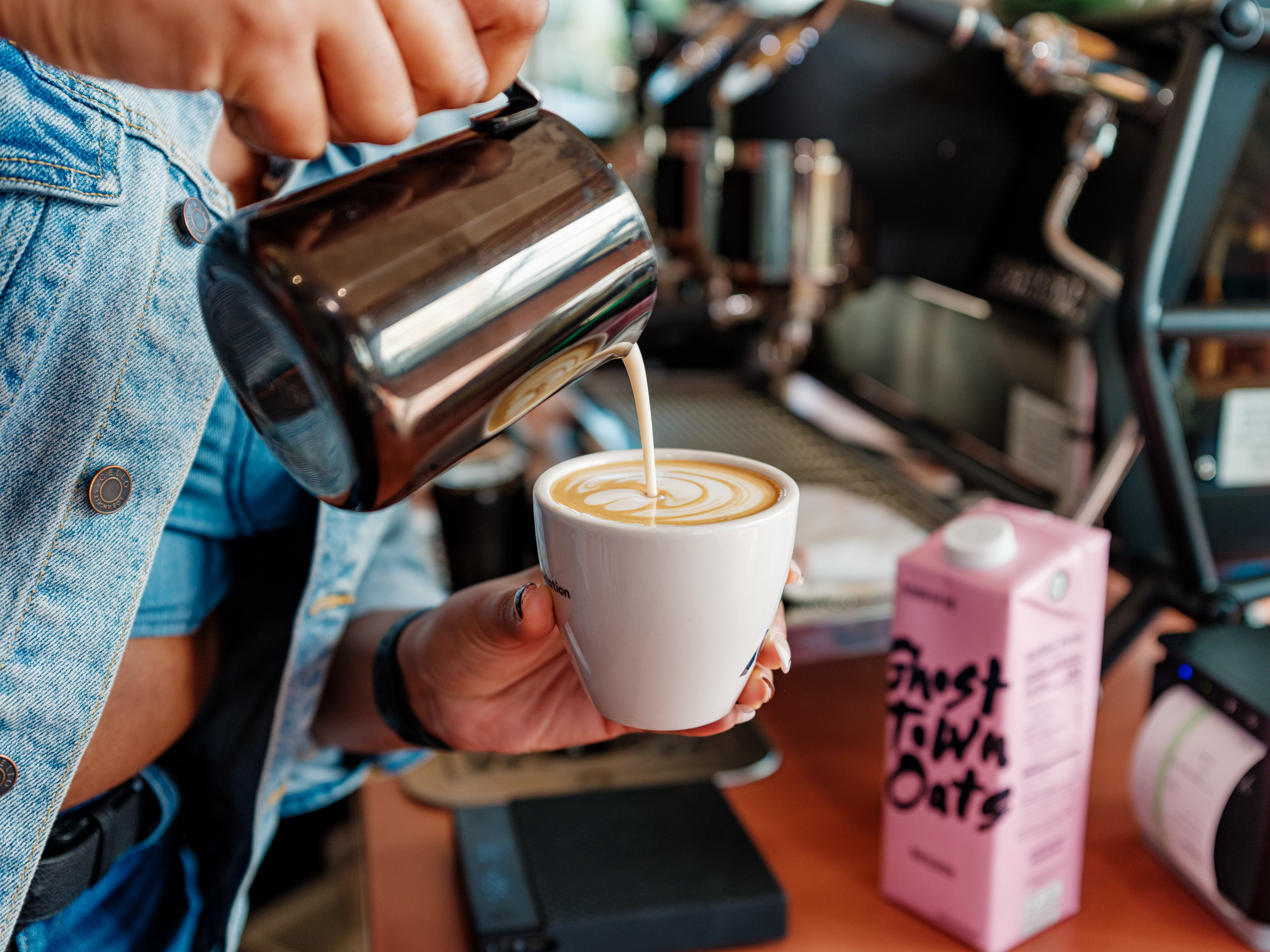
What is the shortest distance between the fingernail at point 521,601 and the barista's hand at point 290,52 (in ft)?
0.79

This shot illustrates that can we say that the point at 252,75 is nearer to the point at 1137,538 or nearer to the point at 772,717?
the point at 772,717

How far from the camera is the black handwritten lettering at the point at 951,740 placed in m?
0.68

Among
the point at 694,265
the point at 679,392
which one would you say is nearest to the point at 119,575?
the point at 694,265

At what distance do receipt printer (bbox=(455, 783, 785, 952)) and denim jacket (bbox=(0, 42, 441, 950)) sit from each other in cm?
30

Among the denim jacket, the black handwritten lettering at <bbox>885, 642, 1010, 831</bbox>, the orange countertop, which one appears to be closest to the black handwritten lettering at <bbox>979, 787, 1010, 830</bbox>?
the black handwritten lettering at <bbox>885, 642, 1010, 831</bbox>

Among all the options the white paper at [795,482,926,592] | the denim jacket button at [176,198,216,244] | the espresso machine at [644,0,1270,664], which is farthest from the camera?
the white paper at [795,482,926,592]

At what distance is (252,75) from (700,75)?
4.45ft

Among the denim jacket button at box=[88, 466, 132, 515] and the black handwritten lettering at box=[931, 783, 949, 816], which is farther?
the black handwritten lettering at box=[931, 783, 949, 816]

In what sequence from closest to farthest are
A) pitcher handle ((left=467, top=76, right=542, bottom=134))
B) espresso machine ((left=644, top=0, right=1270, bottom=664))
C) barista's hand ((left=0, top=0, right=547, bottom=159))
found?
1. barista's hand ((left=0, top=0, right=547, bottom=159))
2. pitcher handle ((left=467, top=76, right=542, bottom=134))
3. espresso machine ((left=644, top=0, right=1270, bottom=664))

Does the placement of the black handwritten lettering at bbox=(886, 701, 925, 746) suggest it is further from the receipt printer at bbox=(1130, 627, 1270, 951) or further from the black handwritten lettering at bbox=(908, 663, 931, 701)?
the receipt printer at bbox=(1130, 627, 1270, 951)

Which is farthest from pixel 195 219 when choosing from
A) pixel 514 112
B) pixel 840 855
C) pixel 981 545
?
pixel 840 855

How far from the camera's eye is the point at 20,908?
583 mm

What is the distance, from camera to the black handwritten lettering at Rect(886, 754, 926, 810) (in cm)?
73

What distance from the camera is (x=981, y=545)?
0.67 meters
